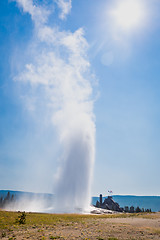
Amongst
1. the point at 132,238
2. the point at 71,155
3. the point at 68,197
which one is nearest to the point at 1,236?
the point at 132,238

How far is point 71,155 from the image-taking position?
91.1 m

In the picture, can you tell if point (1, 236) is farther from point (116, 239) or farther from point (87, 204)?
point (87, 204)

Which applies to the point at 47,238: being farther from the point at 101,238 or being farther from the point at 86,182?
the point at 86,182

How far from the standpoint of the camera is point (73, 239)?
16125mm

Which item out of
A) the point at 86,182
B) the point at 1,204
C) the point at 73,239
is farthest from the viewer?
the point at 1,204

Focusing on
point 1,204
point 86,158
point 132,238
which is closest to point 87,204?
point 86,158

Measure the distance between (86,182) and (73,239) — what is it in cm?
7215

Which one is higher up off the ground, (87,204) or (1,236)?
(1,236)

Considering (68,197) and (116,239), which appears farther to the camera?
(68,197)

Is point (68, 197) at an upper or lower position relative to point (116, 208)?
upper

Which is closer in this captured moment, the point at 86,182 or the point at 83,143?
the point at 86,182

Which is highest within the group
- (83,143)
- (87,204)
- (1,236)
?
(83,143)

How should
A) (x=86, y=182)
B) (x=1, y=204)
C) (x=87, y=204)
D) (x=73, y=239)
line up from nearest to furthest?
(x=73, y=239) < (x=87, y=204) < (x=86, y=182) < (x=1, y=204)

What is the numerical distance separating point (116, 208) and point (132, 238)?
122 meters
